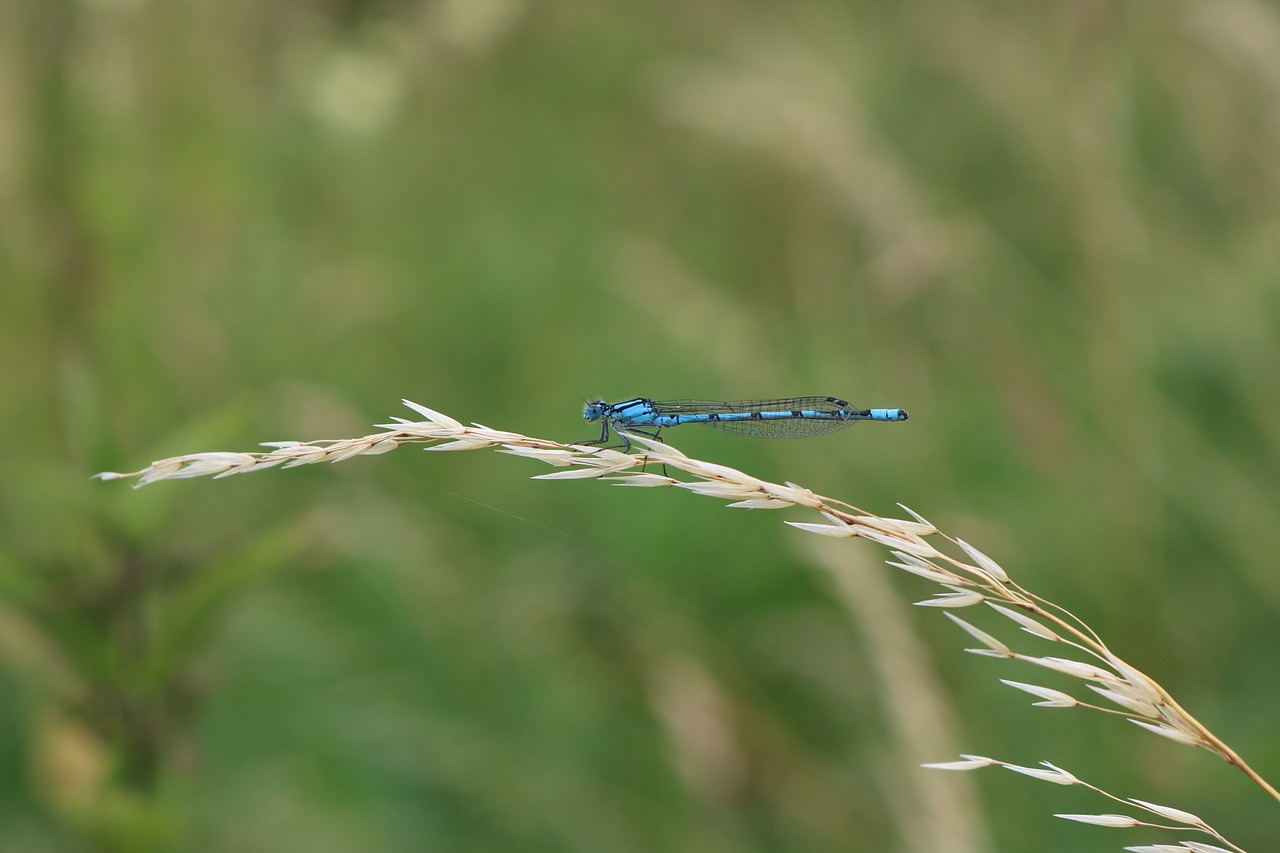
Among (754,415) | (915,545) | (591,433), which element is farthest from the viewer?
(591,433)

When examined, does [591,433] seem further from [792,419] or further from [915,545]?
[915,545]

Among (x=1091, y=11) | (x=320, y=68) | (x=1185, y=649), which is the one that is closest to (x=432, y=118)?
(x=320, y=68)

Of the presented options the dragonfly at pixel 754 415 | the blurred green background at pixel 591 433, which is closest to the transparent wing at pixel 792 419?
the dragonfly at pixel 754 415

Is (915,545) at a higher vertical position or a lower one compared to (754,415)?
lower

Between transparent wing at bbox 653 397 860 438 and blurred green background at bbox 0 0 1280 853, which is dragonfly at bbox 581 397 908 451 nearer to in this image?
transparent wing at bbox 653 397 860 438

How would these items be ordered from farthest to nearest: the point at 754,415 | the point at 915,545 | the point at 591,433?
the point at 591,433, the point at 754,415, the point at 915,545

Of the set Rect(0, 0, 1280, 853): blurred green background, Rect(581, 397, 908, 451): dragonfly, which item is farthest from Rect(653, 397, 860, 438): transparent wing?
Rect(0, 0, 1280, 853): blurred green background

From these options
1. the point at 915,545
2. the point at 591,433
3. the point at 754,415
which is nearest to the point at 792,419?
the point at 754,415
